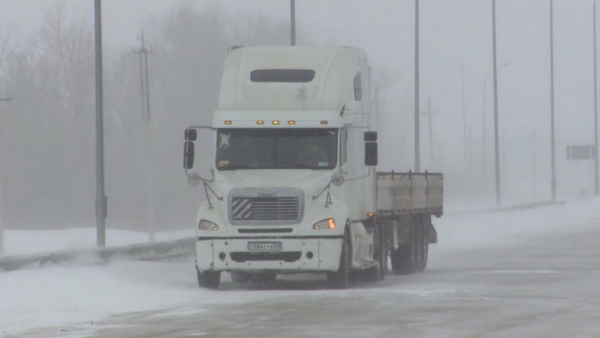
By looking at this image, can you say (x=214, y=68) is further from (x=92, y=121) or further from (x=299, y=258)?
(x=299, y=258)

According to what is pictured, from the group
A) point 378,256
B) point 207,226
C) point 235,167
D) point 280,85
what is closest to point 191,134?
point 235,167

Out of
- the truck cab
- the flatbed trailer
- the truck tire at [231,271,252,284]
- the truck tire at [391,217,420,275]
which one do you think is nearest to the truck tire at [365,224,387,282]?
the flatbed trailer

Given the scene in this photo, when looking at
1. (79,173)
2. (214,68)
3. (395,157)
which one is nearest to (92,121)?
(79,173)

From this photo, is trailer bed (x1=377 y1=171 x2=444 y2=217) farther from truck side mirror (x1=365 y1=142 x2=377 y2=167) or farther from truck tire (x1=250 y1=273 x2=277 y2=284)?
truck side mirror (x1=365 y1=142 x2=377 y2=167)

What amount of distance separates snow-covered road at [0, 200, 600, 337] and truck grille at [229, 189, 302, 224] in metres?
1.08

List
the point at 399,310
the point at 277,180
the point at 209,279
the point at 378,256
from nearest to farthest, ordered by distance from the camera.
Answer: the point at 399,310 → the point at 277,180 → the point at 209,279 → the point at 378,256

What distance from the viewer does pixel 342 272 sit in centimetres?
1902

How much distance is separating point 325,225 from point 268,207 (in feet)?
2.87

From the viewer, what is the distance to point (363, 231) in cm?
2030

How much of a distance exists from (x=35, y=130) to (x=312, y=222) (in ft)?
200

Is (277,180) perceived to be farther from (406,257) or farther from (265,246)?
(406,257)

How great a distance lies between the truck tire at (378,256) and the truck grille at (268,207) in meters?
3.08

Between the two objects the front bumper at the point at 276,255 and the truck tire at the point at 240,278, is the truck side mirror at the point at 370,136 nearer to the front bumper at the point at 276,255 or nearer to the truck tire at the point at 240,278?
the front bumper at the point at 276,255

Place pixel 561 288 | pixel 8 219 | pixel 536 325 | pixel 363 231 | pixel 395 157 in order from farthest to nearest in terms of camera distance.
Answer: pixel 395 157 → pixel 8 219 → pixel 363 231 → pixel 561 288 → pixel 536 325
